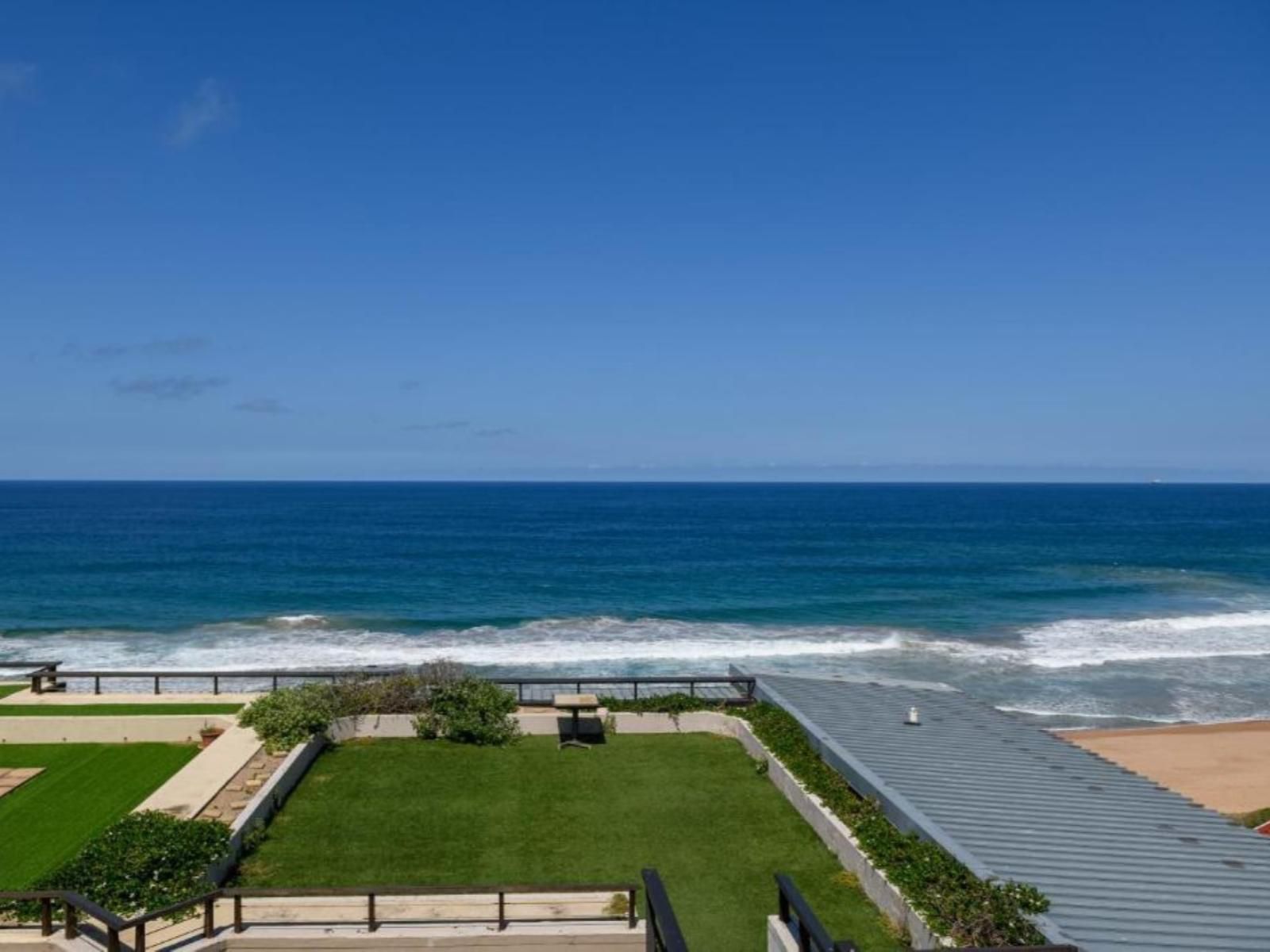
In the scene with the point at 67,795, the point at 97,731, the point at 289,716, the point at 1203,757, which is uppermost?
the point at 289,716

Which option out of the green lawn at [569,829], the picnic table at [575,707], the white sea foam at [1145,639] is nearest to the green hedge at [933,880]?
the green lawn at [569,829]

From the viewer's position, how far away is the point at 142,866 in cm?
1050

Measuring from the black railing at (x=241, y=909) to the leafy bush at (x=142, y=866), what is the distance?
34 cm

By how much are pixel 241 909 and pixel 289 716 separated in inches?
263

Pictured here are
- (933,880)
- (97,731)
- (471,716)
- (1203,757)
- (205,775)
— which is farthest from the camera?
(1203,757)

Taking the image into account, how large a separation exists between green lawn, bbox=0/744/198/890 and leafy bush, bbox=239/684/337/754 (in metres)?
1.24

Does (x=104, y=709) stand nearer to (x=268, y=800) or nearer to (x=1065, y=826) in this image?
(x=268, y=800)

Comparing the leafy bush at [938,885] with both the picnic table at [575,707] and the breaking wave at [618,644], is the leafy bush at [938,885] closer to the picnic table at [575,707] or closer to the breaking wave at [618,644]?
the picnic table at [575,707]

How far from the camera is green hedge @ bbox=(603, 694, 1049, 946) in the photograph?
8.64 meters

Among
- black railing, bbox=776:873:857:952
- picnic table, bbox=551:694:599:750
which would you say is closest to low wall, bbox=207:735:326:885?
picnic table, bbox=551:694:599:750

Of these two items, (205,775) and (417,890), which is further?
(205,775)

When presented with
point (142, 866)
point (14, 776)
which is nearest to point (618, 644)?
point (14, 776)

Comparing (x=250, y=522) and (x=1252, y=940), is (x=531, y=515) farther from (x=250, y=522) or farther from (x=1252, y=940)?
(x=1252, y=940)

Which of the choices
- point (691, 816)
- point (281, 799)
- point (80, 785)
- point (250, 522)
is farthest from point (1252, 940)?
point (250, 522)
